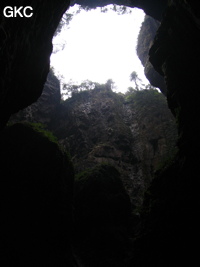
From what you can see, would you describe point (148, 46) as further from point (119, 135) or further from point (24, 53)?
point (24, 53)

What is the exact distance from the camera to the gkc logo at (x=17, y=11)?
5422 millimetres

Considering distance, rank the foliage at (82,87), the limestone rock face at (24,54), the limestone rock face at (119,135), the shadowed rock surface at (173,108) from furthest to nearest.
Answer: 1. the foliage at (82,87)
2. the limestone rock face at (119,135)
3. the shadowed rock surface at (173,108)
4. the limestone rock face at (24,54)

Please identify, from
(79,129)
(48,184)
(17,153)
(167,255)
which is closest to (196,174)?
(167,255)

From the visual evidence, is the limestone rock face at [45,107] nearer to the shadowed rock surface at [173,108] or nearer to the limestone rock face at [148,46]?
the shadowed rock surface at [173,108]

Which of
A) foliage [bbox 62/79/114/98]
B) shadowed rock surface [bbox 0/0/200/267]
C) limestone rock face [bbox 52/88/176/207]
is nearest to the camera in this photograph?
shadowed rock surface [bbox 0/0/200/267]

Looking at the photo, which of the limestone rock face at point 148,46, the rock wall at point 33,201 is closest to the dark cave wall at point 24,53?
the rock wall at point 33,201

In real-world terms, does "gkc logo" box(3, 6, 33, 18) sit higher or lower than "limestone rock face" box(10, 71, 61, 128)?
lower

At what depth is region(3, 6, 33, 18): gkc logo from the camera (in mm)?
5422

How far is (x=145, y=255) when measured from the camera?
404 inches

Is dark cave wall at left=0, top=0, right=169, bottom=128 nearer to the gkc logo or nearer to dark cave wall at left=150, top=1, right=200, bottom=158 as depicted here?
the gkc logo

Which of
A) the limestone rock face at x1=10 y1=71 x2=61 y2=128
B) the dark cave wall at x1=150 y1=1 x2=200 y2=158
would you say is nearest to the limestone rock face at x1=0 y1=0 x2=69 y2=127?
the dark cave wall at x1=150 y1=1 x2=200 y2=158

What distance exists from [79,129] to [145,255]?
64.1ft

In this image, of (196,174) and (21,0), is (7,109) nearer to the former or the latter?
(21,0)

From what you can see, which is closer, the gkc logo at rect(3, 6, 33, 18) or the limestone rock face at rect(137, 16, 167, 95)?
the gkc logo at rect(3, 6, 33, 18)
